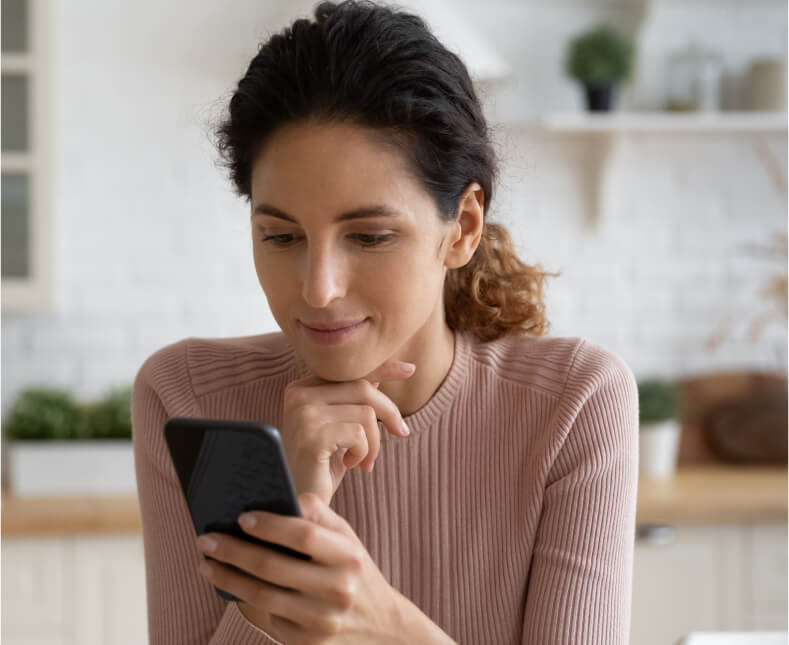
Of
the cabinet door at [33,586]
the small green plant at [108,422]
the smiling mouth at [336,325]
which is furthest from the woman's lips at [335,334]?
the small green plant at [108,422]

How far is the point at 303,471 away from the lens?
1.07 meters

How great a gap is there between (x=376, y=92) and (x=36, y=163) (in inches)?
66.2

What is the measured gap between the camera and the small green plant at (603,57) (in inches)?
103

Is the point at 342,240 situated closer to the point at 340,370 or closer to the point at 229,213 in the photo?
the point at 340,370

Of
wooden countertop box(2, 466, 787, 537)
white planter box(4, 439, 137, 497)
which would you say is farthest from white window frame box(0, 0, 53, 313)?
wooden countertop box(2, 466, 787, 537)

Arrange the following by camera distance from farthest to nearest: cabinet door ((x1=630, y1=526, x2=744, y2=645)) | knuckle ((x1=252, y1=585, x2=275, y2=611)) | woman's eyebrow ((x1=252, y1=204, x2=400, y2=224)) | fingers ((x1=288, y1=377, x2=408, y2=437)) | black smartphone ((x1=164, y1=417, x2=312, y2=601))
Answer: cabinet door ((x1=630, y1=526, x2=744, y2=645)), fingers ((x1=288, y1=377, x2=408, y2=437)), woman's eyebrow ((x1=252, y1=204, x2=400, y2=224)), knuckle ((x1=252, y1=585, x2=275, y2=611)), black smartphone ((x1=164, y1=417, x2=312, y2=601))

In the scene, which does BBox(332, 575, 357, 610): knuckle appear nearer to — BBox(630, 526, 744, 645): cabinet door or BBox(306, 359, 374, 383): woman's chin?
BBox(306, 359, 374, 383): woman's chin

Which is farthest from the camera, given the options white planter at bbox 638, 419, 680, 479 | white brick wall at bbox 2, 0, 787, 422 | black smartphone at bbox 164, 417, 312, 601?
white brick wall at bbox 2, 0, 787, 422

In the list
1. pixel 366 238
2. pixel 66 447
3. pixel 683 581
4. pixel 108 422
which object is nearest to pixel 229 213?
pixel 108 422

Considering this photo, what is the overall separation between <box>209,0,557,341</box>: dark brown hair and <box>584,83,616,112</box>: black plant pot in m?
1.60

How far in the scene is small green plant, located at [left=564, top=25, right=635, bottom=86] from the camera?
263 cm

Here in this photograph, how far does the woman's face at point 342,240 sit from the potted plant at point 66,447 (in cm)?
150

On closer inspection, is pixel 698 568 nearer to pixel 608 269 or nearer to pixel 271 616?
pixel 608 269

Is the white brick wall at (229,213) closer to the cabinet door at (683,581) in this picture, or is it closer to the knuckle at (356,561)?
the cabinet door at (683,581)
